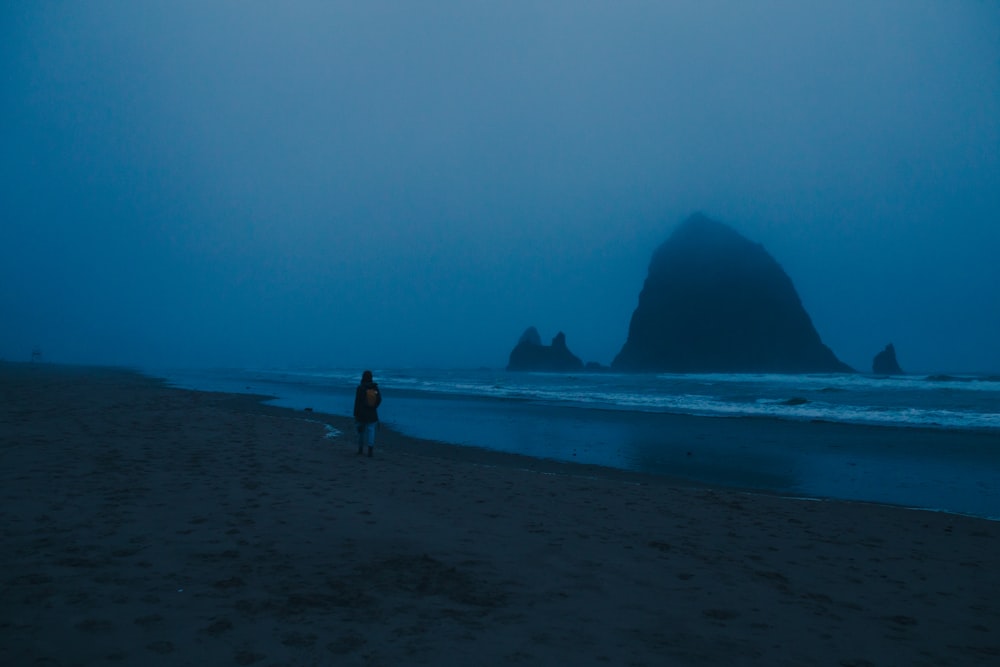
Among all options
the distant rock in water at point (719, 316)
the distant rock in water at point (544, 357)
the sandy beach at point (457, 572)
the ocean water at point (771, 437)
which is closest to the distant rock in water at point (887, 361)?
the distant rock in water at point (719, 316)

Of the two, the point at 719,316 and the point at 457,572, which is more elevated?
the point at 719,316

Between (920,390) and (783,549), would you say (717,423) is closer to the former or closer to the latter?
(783,549)

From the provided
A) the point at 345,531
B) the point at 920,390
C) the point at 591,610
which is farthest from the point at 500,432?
the point at 920,390

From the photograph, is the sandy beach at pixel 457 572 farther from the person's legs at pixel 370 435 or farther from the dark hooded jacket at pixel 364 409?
the dark hooded jacket at pixel 364 409

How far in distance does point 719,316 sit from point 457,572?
10945 centimetres

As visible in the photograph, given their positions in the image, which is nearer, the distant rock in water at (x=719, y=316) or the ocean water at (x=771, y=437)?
the ocean water at (x=771, y=437)

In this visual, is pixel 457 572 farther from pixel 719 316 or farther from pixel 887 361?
pixel 887 361

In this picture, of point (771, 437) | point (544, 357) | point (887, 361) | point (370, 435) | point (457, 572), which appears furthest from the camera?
point (544, 357)

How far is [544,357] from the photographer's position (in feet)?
453

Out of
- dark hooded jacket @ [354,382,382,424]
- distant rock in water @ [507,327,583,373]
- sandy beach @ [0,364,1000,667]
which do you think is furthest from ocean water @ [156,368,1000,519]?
distant rock in water @ [507,327,583,373]

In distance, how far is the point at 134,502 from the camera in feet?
23.9

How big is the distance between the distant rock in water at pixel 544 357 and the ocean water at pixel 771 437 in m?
99.1

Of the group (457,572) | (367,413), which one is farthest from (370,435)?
(457,572)

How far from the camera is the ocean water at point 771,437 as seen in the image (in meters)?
11.7
